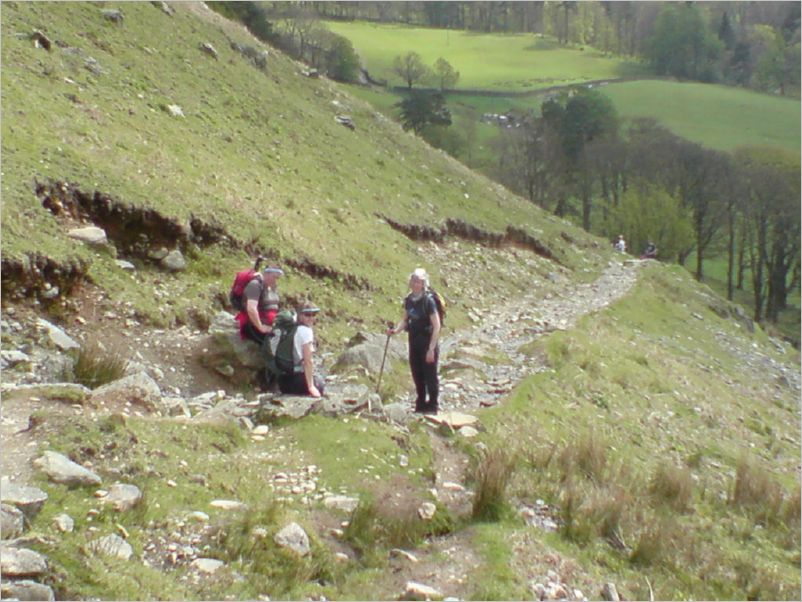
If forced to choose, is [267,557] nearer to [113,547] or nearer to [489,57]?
[113,547]

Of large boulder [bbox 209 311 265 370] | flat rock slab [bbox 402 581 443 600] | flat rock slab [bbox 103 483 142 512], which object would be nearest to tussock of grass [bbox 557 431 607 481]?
flat rock slab [bbox 402 581 443 600]

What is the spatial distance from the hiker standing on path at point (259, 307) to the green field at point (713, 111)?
74.6 metres

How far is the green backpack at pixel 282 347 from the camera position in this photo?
11180 millimetres

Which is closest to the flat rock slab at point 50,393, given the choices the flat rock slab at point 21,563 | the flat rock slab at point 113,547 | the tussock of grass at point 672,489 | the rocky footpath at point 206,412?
the rocky footpath at point 206,412

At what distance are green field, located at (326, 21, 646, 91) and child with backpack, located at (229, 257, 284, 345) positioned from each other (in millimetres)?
73939

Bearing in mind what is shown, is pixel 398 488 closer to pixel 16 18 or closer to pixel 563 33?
pixel 16 18

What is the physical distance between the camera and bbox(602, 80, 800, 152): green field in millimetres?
85000

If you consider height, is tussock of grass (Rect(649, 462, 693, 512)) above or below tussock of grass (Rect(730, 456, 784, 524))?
above

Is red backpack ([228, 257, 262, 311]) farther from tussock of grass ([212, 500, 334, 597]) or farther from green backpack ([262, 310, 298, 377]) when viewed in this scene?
tussock of grass ([212, 500, 334, 597])

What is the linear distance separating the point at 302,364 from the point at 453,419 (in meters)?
2.06

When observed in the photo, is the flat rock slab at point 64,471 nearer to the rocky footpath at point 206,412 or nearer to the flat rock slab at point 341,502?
the rocky footpath at point 206,412

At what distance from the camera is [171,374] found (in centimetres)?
1289

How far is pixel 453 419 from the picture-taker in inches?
456

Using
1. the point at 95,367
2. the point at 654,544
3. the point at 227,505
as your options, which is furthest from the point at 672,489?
the point at 95,367
